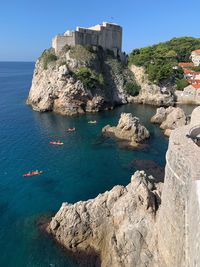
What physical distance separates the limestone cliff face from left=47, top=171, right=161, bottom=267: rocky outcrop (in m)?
33.4

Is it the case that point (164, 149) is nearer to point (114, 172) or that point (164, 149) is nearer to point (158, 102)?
point (114, 172)

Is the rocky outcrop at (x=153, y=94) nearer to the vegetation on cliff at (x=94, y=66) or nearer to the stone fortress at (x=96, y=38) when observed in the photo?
the vegetation on cliff at (x=94, y=66)

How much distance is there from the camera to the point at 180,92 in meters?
60.0

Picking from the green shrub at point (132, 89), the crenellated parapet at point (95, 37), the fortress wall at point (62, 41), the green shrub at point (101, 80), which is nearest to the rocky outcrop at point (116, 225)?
the green shrub at point (101, 80)

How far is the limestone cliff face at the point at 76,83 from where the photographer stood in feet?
167

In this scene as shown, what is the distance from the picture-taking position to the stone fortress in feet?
188

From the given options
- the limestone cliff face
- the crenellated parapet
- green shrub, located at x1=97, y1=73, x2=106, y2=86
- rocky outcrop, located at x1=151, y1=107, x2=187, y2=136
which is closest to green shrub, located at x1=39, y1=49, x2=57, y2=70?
the limestone cliff face

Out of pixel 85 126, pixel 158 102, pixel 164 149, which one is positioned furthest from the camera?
pixel 158 102

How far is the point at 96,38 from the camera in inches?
2425

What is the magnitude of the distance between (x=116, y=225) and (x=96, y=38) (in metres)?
53.2

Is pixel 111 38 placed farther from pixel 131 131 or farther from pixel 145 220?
pixel 145 220

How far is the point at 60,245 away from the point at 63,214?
203 cm

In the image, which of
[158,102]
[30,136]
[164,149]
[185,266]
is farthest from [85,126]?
[185,266]

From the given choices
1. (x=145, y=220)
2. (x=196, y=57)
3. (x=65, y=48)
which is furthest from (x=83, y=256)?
(x=196, y=57)
